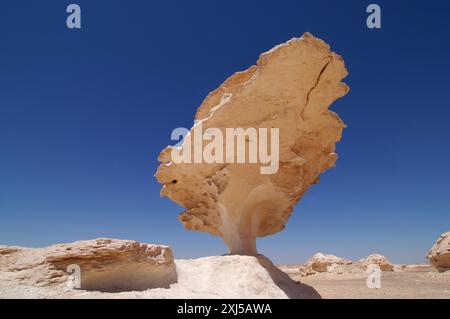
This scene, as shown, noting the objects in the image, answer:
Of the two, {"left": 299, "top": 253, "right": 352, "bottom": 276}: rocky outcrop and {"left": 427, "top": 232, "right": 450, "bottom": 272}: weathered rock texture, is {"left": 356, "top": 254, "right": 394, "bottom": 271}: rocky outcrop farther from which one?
{"left": 427, "top": 232, "right": 450, "bottom": 272}: weathered rock texture

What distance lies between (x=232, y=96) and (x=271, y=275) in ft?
17.3

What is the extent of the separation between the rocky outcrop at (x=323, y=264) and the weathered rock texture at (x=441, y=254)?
247 inches

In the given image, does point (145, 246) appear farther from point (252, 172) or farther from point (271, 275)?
point (252, 172)

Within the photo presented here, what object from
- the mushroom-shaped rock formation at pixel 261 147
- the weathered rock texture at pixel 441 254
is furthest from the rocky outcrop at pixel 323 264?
the mushroom-shaped rock formation at pixel 261 147

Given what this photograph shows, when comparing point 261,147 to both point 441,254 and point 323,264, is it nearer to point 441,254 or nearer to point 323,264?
point 441,254

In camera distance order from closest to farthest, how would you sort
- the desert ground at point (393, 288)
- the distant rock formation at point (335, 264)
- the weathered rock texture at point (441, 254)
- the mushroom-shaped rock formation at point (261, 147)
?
1. the mushroom-shaped rock formation at point (261, 147)
2. the desert ground at point (393, 288)
3. the weathered rock texture at point (441, 254)
4. the distant rock formation at point (335, 264)

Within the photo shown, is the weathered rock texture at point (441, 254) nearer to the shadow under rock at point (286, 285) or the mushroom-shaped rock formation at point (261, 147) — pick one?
the mushroom-shaped rock formation at point (261, 147)

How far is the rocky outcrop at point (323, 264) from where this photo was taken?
23952 millimetres

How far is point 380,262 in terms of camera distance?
24359mm

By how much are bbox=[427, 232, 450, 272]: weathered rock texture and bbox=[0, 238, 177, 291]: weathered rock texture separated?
16.9 meters

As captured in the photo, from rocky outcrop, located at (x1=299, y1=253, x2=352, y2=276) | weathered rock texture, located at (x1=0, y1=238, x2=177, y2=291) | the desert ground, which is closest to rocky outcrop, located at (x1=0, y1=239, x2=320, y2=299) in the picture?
weathered rock texture, located at (x1=0, y1=238, x2=177, y2=291)

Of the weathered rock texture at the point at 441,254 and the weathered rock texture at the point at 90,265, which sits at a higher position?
the weathered rock texture at the point at 90,265

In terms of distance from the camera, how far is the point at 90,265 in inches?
253

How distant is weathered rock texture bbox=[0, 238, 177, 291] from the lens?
19.9ft
